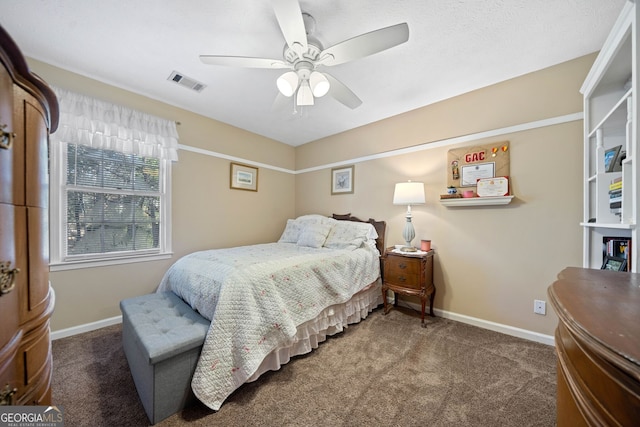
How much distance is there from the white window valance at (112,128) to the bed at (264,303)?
1356mm

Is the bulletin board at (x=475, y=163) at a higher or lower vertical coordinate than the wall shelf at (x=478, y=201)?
higher

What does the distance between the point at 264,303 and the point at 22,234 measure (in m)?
1.23

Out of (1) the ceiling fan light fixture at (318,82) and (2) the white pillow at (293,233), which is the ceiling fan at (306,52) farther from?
(2) the white pillow at (293,233)

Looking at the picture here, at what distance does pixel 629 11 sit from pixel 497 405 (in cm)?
225

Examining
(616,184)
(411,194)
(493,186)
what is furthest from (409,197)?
(616,184)

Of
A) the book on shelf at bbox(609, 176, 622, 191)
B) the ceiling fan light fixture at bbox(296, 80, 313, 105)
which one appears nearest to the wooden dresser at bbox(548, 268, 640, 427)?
the book on shelf at bbox(609, 176, 622, 191)

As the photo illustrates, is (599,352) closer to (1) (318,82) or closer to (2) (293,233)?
(1) (318,82)

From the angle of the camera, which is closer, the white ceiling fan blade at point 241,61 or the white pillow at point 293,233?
the white ceiling fan blade at point 241,61

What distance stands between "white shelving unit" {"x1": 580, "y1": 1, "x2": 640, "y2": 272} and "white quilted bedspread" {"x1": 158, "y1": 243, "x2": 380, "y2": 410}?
1865 mm

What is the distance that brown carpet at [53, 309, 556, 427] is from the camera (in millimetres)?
1341

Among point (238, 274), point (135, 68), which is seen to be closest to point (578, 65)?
point (238, 274)

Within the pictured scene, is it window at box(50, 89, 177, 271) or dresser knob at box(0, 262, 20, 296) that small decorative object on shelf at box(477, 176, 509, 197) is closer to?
dresser knob at box(0, 262, 20, 296)

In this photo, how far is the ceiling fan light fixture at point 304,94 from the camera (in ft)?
6.17

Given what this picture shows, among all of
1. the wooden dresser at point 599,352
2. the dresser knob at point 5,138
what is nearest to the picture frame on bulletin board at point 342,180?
the wooden dresser at point 599,352
